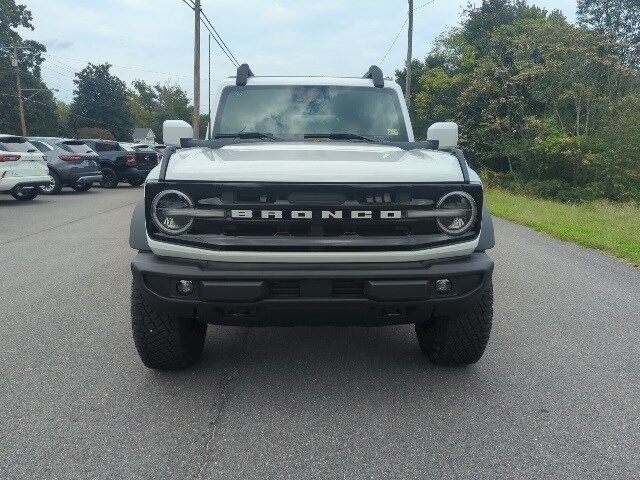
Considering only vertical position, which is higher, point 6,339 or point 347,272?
point 347,272

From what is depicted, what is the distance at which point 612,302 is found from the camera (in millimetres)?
5582

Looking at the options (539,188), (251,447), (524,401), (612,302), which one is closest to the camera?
(251,447)

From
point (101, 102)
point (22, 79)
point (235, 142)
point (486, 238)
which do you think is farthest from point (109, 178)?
point (101, 102)

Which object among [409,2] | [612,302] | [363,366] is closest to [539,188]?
[409,2]

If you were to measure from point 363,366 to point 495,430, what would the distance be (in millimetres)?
1059

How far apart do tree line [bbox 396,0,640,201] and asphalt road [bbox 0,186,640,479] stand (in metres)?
18.9

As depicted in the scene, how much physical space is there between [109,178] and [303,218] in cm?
1938

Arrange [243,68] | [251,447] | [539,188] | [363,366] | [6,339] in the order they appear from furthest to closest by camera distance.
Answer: [539,188]
[243,68]
[6,339]
[363,366]
[251,447]

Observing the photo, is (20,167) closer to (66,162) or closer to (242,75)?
(66,162)

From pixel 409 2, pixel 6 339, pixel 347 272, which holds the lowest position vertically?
pixel 6 339

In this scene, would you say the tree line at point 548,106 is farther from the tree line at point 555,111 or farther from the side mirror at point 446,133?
the side mirror at point 446,133

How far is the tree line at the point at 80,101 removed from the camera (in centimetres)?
6162

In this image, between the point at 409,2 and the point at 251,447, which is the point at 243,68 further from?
the point at 409,2

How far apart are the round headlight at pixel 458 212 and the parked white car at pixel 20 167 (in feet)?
42.6
